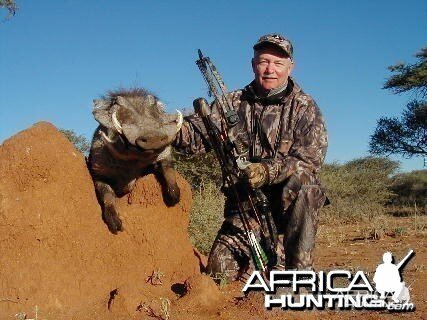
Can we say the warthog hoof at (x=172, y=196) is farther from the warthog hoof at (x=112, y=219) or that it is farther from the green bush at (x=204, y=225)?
the green bush at (x=204, y=225)

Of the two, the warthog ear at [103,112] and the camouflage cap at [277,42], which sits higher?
the camouflage cap at [277,42]

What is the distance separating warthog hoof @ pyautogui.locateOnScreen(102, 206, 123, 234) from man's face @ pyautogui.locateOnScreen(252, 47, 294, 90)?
6.06 feet

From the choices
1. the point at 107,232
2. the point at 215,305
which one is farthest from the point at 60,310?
the point at 215,305

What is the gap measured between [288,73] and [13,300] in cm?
303

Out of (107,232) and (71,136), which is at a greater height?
(71,136)

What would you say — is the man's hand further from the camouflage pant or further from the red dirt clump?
the red dirt clump

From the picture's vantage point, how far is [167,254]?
4.83 metres

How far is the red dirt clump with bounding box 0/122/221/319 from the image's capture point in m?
3.94

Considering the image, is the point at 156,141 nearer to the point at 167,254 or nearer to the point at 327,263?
the point at 167,254

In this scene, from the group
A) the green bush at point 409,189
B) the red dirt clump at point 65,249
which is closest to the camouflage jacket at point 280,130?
the red dirt clump at point 65,249

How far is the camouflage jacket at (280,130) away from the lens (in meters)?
4.93

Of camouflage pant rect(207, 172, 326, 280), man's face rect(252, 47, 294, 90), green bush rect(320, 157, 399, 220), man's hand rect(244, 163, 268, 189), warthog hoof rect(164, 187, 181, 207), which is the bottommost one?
camouflage pant rect(207, 172, 326, 280)

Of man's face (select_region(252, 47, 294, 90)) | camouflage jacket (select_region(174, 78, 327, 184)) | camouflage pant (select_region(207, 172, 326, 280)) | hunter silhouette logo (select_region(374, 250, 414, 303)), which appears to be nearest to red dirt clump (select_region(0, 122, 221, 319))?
camouflage pant (select_region(207, 172, 326, 280))

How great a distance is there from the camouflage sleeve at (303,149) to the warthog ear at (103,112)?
127 cm
